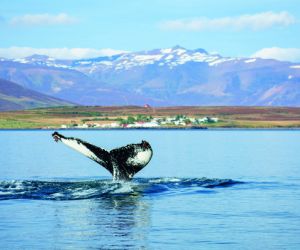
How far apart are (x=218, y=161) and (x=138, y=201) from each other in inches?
1269

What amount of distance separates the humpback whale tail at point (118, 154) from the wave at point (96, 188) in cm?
167

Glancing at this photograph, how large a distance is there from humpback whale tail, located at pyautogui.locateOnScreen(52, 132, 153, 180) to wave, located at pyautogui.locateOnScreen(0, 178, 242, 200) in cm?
167

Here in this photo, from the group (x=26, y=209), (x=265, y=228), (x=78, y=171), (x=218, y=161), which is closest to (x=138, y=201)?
(x=26, y=209)

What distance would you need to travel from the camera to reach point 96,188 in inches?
1428

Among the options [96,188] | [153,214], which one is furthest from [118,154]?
[96,188]

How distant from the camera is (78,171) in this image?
53312 millimetres

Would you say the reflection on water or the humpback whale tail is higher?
the humpback whale tail

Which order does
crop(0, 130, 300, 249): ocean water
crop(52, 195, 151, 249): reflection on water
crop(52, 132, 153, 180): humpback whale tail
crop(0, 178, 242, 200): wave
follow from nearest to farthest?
crop(52, 195, 151, 249): reflection on water → crop(0, 130, 300, 249): ocean water → crop(52, 132, 153, 180): humpback whale tail → crop(0, 178, 242, 200): wave

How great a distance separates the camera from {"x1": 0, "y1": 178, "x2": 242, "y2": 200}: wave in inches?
1355

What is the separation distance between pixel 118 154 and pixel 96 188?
15.2 feet

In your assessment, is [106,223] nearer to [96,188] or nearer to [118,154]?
[118,154]

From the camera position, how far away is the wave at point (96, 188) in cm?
3441

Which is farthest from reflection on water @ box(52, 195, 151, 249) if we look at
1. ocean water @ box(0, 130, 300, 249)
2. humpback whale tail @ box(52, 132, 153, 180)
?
humpback whale tail @ box(52, 132, 153, 180)

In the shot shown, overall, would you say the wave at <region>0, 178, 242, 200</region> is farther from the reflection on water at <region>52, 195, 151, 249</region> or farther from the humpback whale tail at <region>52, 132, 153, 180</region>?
the humpback whale tail at <region>52, 132, 153, 180</region>
